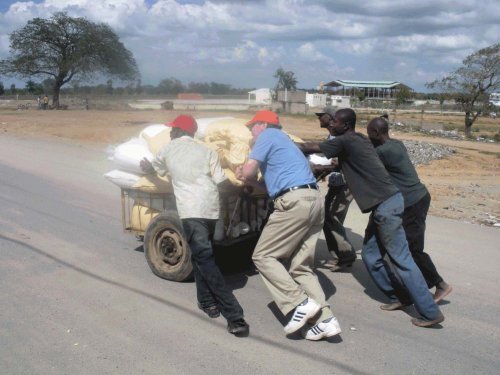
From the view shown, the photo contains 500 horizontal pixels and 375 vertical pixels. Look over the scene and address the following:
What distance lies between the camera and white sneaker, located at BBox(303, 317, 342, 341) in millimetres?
4414

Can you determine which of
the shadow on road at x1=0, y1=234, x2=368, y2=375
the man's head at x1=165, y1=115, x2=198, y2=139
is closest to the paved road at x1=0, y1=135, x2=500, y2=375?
the shadow on road at x1=0, y1=234, x2=368, y2=375

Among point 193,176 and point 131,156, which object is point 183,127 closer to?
point 193,176

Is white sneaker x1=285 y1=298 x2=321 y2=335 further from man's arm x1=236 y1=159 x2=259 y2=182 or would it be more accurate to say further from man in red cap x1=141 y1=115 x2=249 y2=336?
man's arm x1=236 y1=159 x2=259 y2=182

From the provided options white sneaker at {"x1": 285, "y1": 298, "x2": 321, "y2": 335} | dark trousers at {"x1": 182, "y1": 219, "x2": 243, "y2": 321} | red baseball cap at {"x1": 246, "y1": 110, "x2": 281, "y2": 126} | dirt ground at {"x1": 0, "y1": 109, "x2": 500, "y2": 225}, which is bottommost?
dirt ground at {"x1": 0, "y1": 109, "x2": 500, "y2": 225}

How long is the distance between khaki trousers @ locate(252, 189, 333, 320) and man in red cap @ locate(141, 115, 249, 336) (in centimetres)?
38

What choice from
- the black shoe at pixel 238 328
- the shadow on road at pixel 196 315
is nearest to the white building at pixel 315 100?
the shadow on road at pixel 196 315

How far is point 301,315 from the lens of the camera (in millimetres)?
4453

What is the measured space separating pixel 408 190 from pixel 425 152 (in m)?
14.3

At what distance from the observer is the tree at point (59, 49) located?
5172 cm

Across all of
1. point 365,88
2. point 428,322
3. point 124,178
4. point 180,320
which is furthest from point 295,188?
point 365,88

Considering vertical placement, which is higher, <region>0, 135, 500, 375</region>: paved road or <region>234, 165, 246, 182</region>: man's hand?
<region>234, 165, 246, 182</region>: man's hand

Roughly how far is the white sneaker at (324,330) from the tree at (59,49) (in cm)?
5000

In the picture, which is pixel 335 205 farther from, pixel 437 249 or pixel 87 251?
pixel 87 251

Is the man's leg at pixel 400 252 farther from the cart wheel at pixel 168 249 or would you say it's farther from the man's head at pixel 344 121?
the cart wheel at pixel 168 249
